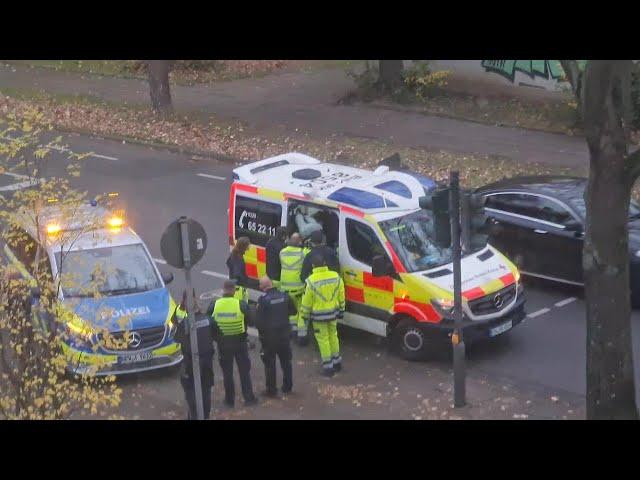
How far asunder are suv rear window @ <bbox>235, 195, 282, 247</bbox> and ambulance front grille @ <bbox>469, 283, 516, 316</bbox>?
2946 millimetres

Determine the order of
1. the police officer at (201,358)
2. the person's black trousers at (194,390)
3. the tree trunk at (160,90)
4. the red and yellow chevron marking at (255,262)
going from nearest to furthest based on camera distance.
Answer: the police officer at (201,358) → the person's black trousers at (194,390) → the red and yellow chevron marking at (255,262) → the tree trunk at (160,90)

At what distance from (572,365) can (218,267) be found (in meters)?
6.28

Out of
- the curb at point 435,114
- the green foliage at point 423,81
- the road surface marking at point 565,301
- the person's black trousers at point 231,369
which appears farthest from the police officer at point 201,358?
the green foliage at point 423,81

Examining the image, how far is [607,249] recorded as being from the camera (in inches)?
388

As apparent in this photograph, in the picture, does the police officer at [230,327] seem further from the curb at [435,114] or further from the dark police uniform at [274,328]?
the curb at [435,114]

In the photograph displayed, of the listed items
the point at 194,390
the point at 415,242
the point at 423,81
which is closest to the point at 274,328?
the point at 194,390

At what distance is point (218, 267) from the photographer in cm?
1656

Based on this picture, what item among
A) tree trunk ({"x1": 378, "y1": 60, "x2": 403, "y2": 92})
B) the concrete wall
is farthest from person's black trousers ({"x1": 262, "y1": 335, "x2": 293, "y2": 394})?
tree trunk ({"x1": 378, "y1": 60, "x2": 403, "y2": 92})

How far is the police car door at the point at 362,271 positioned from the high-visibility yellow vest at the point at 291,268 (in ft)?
2.00

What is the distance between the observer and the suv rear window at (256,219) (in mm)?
13836

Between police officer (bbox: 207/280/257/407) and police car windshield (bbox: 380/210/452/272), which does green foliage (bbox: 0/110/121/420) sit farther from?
police car windshield (bbox: 380/210/452/272)

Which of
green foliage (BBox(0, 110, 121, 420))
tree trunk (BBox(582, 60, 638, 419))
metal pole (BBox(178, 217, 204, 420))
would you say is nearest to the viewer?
green foliage (BBox(0, 110, 121, 420))

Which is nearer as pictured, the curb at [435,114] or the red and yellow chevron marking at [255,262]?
the red and yellow chevron marking at [255,262]

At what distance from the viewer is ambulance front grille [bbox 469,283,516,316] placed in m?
12.5
